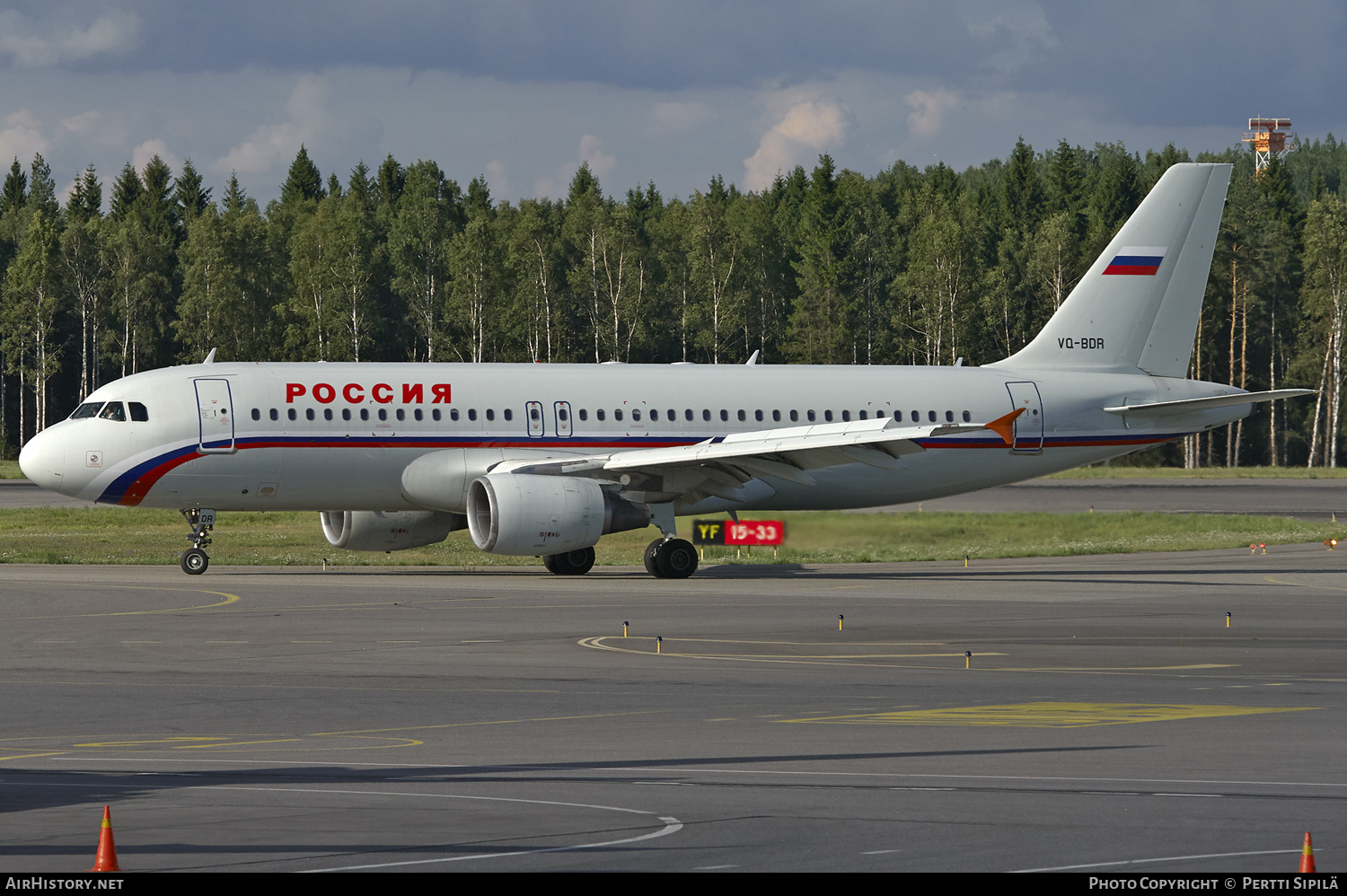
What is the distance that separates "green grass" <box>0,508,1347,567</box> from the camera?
4116cm

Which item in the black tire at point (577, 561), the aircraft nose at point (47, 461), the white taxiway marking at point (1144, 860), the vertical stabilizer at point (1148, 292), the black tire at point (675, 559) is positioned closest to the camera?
the white taxiway marking at point (1144, 860)

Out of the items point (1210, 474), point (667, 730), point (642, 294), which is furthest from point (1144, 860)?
point (642, 294)

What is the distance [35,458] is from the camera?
35.9 m

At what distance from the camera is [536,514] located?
115ft

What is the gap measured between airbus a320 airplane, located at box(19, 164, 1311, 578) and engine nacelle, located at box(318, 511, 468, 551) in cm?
5

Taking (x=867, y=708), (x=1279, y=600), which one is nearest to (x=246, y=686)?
(x=867, y=708)

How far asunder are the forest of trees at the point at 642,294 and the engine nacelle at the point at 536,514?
70.9m

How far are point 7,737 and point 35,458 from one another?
2166cm

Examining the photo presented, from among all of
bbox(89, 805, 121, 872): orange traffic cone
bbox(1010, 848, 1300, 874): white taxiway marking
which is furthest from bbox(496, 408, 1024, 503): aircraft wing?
bbox(89, 805, 121, 872): orange traffic cone

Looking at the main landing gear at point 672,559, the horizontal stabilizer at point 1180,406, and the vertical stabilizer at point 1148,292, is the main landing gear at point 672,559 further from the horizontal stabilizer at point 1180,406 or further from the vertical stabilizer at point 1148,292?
the horizontal stabilizer at point 1180,406

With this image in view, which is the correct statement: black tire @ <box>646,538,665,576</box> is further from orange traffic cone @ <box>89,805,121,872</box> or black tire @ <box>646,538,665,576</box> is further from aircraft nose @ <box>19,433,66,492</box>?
orange traffic cone @ <box>89,805,121,872</box>

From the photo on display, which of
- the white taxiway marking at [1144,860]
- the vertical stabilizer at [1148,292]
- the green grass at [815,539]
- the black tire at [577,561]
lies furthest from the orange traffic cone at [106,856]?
the vertical stabilizer at [1148,292]

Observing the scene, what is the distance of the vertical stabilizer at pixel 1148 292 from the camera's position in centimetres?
4353

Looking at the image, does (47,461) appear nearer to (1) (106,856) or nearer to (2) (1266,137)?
(1) (106,856)
